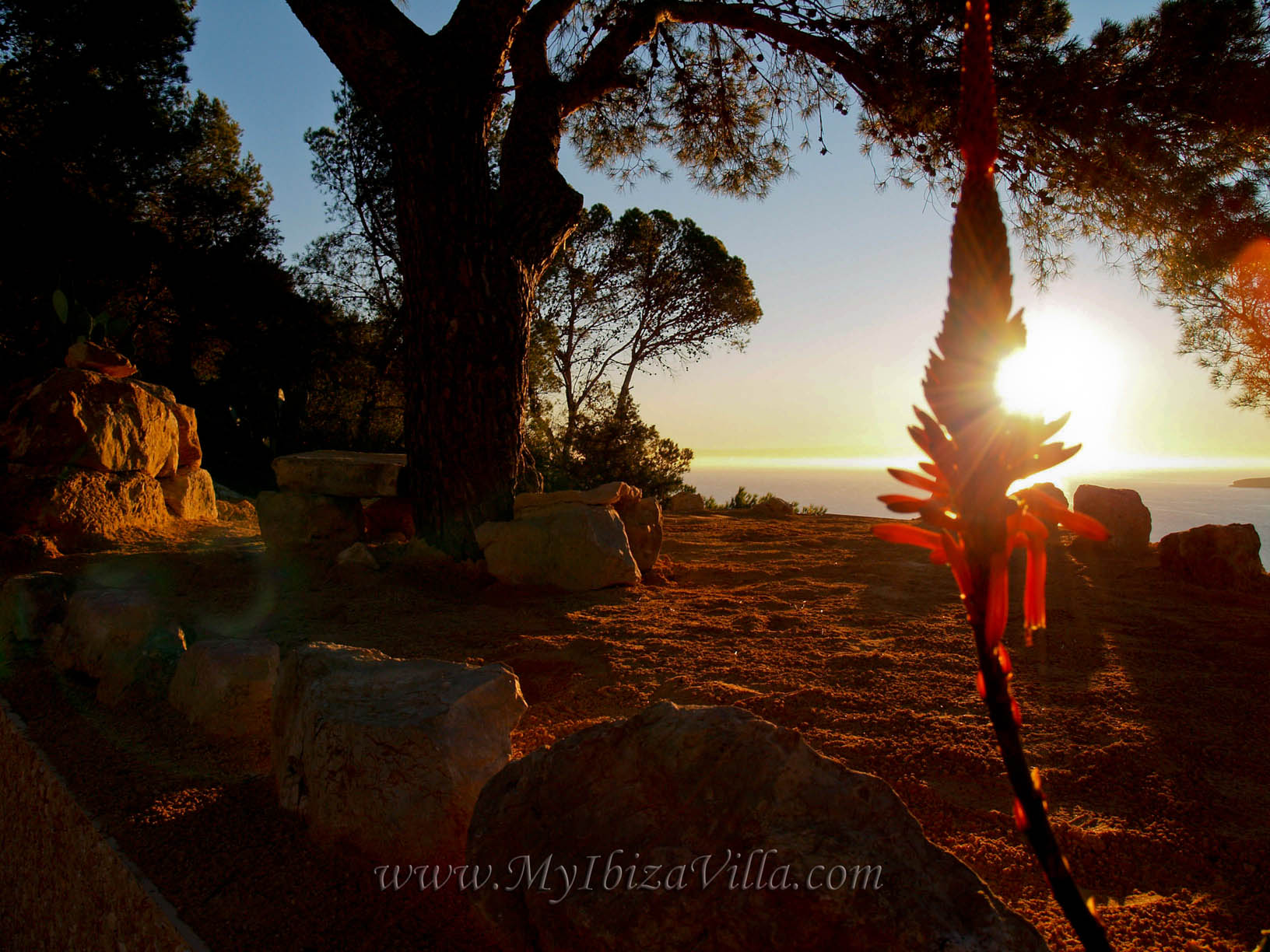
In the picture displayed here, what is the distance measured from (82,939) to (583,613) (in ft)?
7.42

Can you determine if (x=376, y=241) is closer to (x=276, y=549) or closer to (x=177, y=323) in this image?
(x=177, y=323)

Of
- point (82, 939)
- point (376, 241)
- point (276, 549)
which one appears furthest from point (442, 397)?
point (376, 241)

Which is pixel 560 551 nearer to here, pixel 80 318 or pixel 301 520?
pixel 301 520

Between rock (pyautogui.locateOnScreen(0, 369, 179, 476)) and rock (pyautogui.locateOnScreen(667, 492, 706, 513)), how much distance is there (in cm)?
660

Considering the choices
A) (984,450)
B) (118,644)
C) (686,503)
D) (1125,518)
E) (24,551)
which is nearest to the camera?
(984,450)

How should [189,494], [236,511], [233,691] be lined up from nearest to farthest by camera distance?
[233,691] → [189,494] → [236,511]

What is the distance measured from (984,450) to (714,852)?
0.83m

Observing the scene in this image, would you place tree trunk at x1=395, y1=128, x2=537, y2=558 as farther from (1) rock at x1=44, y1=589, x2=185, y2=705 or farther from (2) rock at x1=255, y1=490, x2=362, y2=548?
(1) rock at x1=44, y1=589, x2=185, y2=705

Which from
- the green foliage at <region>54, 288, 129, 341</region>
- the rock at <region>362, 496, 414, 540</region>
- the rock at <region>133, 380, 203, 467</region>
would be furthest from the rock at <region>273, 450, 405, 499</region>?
the green foliage at <region>54, 288, 129, 341</region>

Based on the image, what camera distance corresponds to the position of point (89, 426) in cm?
491

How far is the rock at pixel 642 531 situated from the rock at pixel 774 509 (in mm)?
4112

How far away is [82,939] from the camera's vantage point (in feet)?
6.95

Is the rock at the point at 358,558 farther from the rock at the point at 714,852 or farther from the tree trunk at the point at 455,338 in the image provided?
the rock at the point at 714,852

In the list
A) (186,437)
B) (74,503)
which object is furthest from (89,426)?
(186,437)
